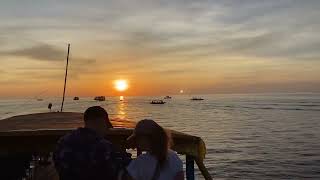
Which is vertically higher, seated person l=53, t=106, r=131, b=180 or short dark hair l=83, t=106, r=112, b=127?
short dark hair l=83, t=106, r=112, b=127

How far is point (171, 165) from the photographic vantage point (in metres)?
4.34

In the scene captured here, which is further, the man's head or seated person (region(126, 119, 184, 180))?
the man's head

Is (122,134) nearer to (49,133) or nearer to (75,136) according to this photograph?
(49,133)

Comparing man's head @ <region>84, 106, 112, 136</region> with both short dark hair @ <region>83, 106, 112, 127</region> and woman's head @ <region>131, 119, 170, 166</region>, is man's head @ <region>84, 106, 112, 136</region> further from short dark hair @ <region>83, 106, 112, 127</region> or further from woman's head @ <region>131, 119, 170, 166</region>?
woman's head @ <region>131, 119, 170, 166</region>

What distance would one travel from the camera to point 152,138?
4.17m

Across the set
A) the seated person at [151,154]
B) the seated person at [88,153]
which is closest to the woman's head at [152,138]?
the seated person at [151,154]

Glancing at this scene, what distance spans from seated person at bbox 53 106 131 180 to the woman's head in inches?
25.4

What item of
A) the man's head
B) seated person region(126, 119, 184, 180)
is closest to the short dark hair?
the man's head

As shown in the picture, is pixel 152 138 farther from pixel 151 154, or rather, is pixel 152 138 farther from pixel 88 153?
Result: pixel 88 153

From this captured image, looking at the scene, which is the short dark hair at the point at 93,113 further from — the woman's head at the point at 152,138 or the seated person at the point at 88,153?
the woman's head at the point at 152,138

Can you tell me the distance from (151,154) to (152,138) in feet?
0.57

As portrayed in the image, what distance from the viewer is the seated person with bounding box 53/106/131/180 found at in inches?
183

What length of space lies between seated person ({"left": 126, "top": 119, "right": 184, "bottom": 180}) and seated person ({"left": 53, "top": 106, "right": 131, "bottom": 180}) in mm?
547

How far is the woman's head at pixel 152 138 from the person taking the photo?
4160mm
